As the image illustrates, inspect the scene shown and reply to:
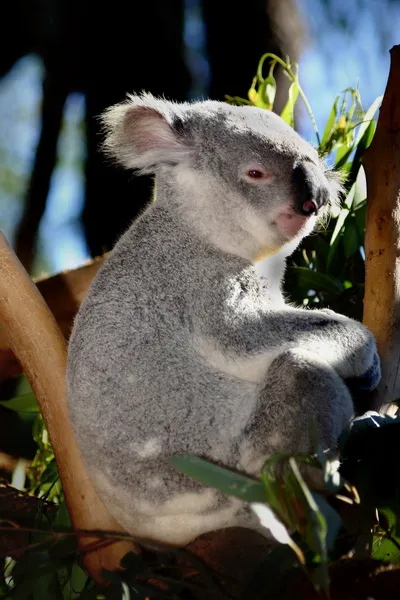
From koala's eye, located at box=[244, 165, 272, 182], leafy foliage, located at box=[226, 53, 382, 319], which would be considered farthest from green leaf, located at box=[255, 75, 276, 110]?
koala's eye, located at box=[244, 165, 272, 182]

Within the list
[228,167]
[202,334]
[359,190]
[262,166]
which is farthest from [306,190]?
[359,190]

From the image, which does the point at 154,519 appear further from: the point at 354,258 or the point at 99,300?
the point at 354,258

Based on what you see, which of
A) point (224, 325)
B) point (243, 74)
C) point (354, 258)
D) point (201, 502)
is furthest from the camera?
point (243, 74)

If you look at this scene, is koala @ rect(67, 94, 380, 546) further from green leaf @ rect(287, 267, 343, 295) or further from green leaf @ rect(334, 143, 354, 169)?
green leaf @ rect(334, 143, 354, 169)

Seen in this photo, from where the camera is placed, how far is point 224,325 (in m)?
1.84

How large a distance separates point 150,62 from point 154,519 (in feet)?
12.1

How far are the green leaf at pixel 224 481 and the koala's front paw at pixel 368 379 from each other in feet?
2.27

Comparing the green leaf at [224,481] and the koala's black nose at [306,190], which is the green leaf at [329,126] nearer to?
the koala's black nose at [306,190]

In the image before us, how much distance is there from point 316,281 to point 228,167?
958mm

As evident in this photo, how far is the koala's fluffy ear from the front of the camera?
2105mm

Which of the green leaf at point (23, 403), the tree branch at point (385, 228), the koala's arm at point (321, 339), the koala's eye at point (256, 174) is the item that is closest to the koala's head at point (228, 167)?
the koala's eye at point (256, 174)

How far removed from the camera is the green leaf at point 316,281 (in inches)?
111

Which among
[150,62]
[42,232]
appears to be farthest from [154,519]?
[150,62]

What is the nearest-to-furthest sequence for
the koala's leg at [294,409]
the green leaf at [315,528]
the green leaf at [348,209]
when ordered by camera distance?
the green leaf at [315,528] → the koala's leg at [294,409] → the green leaf at [348,209]
